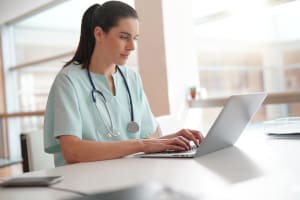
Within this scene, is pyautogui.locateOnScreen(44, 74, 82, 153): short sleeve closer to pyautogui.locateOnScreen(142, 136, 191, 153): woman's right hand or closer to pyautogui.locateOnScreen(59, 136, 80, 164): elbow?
pyautogui.locateOnScreen(59, 136, 80, 164): elbow

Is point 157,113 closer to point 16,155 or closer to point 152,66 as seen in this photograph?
point 152,66

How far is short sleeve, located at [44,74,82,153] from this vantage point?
121 centimetres

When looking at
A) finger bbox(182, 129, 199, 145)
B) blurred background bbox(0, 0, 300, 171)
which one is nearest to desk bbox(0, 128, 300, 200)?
finger bbox(182, 129, 199, 145)

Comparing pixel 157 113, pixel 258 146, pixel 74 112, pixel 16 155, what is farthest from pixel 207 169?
pixel 16 155

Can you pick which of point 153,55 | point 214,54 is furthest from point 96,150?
point 214,54

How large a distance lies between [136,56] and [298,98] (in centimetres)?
149

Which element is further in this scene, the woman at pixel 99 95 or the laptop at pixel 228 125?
the woman at pixel 99 95

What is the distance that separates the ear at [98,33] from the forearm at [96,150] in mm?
441

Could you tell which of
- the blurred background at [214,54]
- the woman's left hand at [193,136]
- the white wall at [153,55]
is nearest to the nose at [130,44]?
the woman's left hand at [193,136]

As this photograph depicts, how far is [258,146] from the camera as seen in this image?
3.67 ft

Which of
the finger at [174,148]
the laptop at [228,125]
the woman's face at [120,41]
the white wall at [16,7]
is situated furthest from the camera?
the white wall at [16,7]

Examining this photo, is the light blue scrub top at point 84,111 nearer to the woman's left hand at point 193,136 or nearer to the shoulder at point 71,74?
the shoulder at point 71,74

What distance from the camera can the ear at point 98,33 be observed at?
143 cm

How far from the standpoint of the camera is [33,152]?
1.41 m
